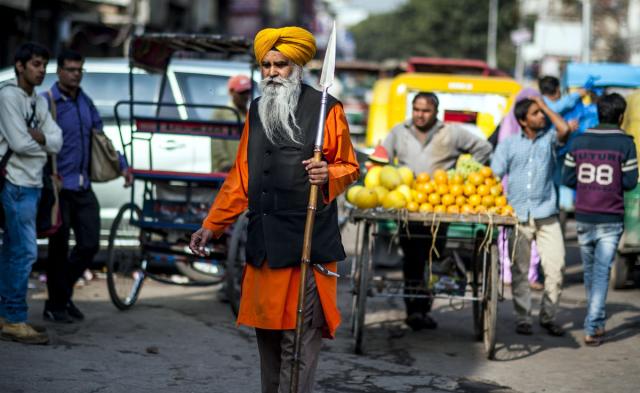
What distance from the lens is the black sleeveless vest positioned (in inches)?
192

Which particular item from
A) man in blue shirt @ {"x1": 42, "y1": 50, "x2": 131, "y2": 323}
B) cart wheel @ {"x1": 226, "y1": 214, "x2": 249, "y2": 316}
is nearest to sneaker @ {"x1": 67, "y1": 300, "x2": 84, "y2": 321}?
man in blue shirt @ {"x1": 42, "y1": 50, "x2": 131, "y2": 323}

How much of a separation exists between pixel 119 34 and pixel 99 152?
15016 mm

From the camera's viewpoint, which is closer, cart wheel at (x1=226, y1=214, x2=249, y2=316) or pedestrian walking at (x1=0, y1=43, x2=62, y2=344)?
pedestrian walking at (x1=0, y1=43, x2=62, y2=344)

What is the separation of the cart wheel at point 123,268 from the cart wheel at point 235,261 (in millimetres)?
853

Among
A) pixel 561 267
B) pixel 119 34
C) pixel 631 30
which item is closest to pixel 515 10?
pixel 631 30

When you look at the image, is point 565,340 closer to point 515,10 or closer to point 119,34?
point 119,34

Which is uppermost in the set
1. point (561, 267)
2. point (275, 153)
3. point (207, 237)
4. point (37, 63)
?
point (37, 63)

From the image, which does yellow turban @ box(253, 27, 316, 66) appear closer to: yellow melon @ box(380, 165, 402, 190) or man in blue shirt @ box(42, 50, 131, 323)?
yellow melon @ box(380, 165, 402, 190)

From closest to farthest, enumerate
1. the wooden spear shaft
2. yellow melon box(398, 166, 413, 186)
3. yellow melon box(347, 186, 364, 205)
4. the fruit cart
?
the wooden spear shaft
the fruit cart
yellow melon box(347, 186, 364, 205)
yellow melon box(398, 166, 413, 186)

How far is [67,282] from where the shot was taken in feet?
27.3

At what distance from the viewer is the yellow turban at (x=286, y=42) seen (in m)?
4.86

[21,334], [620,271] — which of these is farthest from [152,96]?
[620,271]

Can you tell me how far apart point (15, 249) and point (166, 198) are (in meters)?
2.16

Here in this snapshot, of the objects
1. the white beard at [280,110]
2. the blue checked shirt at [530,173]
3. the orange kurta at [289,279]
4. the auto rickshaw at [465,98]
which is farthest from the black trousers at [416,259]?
the auto rickshaw at [465,98]
